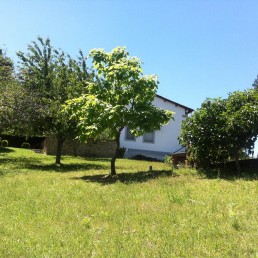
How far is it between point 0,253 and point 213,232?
349 centimetres

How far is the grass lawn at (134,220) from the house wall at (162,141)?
74.3 ft

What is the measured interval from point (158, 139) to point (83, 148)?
7889 mm

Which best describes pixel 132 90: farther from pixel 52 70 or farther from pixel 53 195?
pixel 52 70

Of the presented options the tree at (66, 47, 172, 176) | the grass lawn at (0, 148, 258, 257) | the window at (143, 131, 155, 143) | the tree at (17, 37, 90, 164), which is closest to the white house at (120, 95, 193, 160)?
the window at (143, 131, 155, 143)

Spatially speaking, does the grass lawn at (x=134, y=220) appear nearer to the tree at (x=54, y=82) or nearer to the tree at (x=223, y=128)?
the tree at (x=223, y=128)

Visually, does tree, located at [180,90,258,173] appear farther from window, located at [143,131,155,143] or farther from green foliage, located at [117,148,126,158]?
window, located at [143,131,155,143]

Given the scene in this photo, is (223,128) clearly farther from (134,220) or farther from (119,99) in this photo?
(134,220)

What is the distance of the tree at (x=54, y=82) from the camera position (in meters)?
20.4

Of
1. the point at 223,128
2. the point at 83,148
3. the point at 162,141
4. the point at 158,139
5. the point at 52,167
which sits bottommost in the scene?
the point at 52,167

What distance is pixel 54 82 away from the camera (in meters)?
21.7

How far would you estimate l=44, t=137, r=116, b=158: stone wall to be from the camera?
3011 centimetres

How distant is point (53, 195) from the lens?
34.1 ft

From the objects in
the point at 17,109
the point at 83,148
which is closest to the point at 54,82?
the point at 17,109

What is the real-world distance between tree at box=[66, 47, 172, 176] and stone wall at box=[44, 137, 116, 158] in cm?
1565
